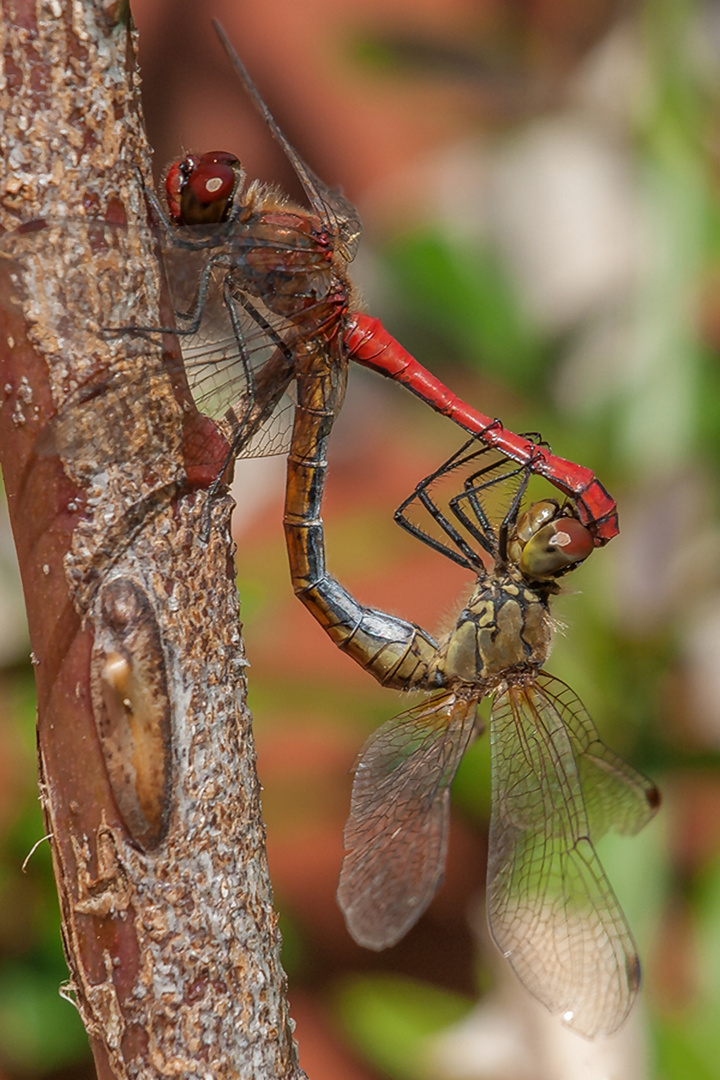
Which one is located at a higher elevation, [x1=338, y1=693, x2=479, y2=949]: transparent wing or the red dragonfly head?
the red dragonfly head

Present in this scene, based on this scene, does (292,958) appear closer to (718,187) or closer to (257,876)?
(257,876)

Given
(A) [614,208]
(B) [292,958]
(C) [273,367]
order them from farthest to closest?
(A) [614,208] → (B) [292,958] → (C) [273,367]

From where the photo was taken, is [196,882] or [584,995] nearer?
[196,882]

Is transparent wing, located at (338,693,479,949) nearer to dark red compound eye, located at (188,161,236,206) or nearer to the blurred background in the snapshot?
the blurred background

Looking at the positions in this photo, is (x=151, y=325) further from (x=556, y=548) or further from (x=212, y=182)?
(x=556, y=548)

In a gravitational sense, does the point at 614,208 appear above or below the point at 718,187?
above

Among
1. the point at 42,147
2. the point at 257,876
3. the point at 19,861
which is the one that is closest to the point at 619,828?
the point at 257,876

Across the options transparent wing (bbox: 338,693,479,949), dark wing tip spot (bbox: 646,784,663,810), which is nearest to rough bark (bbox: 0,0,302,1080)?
transparent wing (bbox: 338,693,479,949)
